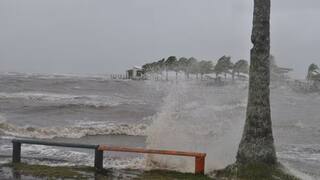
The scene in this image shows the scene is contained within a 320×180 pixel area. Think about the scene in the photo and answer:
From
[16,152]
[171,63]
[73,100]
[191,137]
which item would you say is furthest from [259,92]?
[171,63]

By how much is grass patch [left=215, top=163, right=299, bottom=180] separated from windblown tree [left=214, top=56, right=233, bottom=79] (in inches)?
4896

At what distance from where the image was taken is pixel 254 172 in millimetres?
10328

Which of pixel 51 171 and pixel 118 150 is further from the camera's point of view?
pixel 118 150

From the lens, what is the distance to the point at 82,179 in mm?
9969

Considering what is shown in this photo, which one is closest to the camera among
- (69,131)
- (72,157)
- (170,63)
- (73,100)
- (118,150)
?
(118,150)

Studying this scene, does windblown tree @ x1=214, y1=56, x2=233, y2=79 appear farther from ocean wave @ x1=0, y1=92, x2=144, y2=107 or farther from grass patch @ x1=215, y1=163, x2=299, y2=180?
grass patch @ x1=215, y1=163, x2=299, y2=180

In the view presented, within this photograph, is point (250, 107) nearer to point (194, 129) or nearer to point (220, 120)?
point (194, 129)

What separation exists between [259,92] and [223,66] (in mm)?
129148

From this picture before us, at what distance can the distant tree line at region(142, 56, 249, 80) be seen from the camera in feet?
422

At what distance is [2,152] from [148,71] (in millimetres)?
144777

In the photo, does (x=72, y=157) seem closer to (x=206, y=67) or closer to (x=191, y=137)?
(x=191, y=137)

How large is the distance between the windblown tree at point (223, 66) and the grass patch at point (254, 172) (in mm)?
124353

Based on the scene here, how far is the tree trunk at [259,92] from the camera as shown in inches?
418

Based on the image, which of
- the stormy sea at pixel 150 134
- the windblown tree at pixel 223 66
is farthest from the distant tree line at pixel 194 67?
the stormy sea at pixel 150 134
